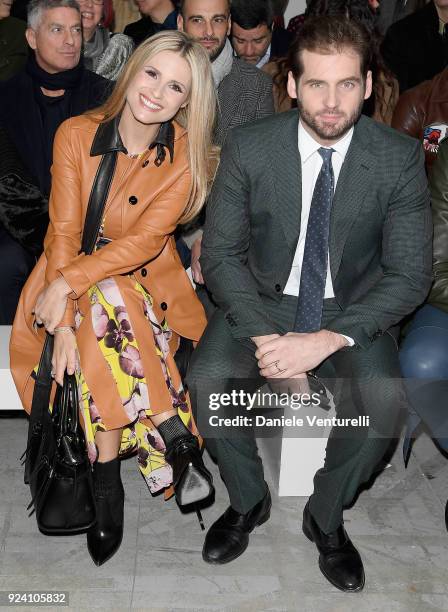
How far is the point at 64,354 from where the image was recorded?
2.96m

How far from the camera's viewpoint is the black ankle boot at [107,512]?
295 cm

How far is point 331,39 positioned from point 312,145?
1.19 feet

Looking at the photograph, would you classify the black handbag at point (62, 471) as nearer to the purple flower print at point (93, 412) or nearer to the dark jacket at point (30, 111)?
the purple flower print at point (93, 412)

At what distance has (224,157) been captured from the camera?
10.2ft

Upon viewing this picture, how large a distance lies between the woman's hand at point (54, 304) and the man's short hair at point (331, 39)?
3.55ft

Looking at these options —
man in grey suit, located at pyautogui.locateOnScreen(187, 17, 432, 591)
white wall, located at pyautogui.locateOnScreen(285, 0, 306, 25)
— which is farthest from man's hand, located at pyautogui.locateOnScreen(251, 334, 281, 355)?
white wall, located at pyautogui.locateOnScreen(285, 0, 306, 25)

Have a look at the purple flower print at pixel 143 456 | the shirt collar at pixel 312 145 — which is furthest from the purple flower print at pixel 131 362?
the shirt collar at pixel 312 145

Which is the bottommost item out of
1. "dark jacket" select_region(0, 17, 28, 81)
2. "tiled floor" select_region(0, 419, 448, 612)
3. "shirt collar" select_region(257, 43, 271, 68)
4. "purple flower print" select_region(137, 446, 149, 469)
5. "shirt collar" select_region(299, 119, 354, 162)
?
"tiled floor" select_region(0, 419, 448, 612)

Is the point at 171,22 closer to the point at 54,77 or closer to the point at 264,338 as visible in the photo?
the point at 54,77

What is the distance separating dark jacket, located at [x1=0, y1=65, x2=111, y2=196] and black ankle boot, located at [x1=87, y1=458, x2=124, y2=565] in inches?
55.3

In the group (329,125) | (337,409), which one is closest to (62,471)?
(337,409)

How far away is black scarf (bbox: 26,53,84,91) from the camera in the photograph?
12.9 ft

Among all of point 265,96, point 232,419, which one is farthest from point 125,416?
point 265,96

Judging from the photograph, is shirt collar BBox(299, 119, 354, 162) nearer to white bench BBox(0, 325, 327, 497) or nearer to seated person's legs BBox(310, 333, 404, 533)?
seated person's legs BBox(310, 333, 404, 533)
